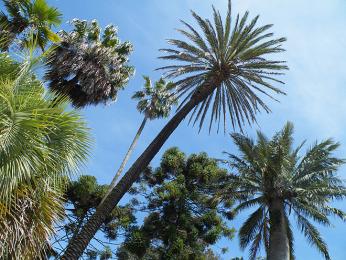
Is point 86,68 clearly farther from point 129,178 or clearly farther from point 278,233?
point 278,233

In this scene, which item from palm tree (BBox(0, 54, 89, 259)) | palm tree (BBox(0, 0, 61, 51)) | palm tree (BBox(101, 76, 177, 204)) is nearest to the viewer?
palm tree (BBox(0, 54, 89, 259))

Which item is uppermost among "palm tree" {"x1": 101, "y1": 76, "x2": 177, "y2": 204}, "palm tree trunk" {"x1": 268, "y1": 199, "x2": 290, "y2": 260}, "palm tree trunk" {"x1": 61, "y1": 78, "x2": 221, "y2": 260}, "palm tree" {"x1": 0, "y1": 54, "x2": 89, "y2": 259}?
"palm tree" {"x1": 101, "y1": 76, "x2": 177, "y2": 204}

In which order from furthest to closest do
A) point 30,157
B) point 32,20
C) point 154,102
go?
1. point 154,102
2. point 32,20
3. point 30,157

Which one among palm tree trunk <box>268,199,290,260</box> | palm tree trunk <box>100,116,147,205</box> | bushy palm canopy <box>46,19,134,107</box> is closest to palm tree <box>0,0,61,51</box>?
bushy palm canopy <box>46,19,134,107</box>

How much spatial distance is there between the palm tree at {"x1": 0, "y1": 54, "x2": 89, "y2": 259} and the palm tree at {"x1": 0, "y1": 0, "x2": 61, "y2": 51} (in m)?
5.44

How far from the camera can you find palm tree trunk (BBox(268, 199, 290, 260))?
67.2 ft

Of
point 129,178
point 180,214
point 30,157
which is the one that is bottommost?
point 30,157

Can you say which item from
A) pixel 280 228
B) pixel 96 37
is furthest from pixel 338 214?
pixel 96 37

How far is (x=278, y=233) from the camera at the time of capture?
20938 millimetres

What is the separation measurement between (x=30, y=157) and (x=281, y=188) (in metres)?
16.5

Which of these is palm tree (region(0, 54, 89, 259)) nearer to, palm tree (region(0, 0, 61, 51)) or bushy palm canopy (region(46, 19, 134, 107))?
palm tree (region(0, 0, 61, 51))

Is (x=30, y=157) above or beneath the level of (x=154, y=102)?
beneath

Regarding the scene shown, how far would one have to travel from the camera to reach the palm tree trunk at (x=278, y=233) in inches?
806

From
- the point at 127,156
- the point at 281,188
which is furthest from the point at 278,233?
the point at 127,156
